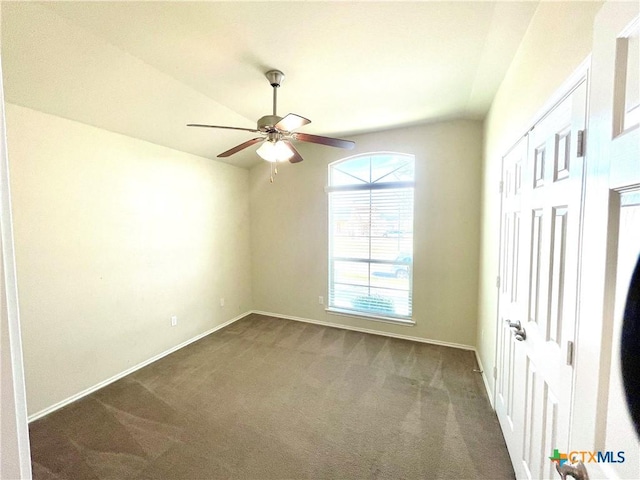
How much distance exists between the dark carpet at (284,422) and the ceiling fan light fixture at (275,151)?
2.16 metres

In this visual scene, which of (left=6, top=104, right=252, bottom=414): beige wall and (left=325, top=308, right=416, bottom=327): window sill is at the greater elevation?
(left=6, top=104, right=252, bottom=414): beige wall

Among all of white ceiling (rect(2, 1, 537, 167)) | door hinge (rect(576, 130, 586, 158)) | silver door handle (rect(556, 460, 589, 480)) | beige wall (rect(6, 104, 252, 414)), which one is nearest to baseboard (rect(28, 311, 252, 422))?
beige wall (rect(6, 104, 252, 414))

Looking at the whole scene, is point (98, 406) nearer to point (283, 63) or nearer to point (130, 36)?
point (130, 36)

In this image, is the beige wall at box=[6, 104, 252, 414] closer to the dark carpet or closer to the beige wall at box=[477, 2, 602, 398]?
the dark carpet

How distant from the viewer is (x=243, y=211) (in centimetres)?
446

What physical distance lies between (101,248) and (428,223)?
12.0 feet

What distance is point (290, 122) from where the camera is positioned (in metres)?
1.81

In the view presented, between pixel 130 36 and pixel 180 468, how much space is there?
2.85 m

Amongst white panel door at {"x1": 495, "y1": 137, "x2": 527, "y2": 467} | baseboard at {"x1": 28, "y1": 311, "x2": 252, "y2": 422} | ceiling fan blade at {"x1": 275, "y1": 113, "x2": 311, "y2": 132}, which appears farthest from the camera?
baseboard at {"x1": 28, "y1": 311, "x2": 252, "y2": 422}

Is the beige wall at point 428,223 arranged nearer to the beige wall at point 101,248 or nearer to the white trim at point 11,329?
the beige wall at point 101,248

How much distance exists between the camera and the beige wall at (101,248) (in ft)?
7.04

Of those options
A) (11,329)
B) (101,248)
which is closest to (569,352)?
(11,329)

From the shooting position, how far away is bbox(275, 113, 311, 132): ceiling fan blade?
175 cm

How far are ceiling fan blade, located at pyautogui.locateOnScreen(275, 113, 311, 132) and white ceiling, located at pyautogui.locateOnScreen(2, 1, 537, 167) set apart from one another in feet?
1.67
